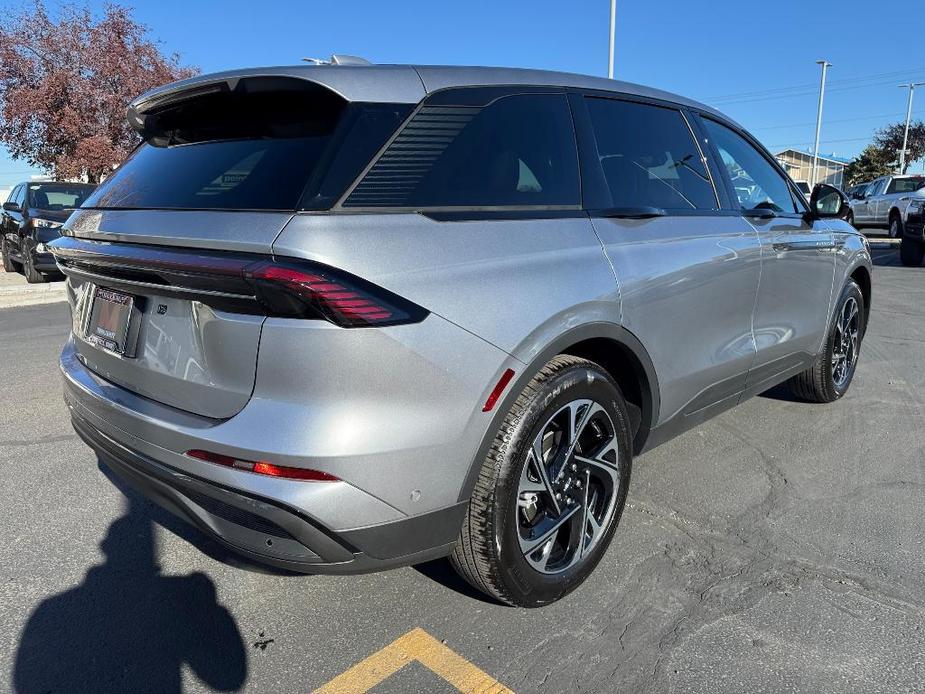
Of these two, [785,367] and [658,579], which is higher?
[785,367]

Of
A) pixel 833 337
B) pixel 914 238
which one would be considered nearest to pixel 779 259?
pixel 833 337

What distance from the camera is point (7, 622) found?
95.4 inches

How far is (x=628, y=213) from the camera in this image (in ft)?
Answer: 8.95

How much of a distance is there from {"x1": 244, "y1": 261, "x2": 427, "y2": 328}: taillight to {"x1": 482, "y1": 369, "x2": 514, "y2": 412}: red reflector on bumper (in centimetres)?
45

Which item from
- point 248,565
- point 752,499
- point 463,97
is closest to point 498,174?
point 463,97

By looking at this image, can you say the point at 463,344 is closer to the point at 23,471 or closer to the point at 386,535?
the point at 386,535

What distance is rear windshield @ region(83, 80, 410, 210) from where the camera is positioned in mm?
1993

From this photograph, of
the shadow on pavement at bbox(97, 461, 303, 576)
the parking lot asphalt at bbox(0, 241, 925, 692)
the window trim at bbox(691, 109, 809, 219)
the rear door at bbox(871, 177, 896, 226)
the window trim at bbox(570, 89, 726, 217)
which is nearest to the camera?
the parking lot asphalt at bbox(0, 241, 925, 692)

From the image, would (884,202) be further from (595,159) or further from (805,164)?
(805,164)

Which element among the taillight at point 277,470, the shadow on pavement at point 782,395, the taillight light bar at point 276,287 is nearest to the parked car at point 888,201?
the shadow on pavement at point 782,395

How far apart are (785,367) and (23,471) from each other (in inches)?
168

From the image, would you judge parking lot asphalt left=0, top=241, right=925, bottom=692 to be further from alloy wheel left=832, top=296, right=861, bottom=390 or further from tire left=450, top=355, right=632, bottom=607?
alloy wheel left=832, top=296, right=861, bottom=390

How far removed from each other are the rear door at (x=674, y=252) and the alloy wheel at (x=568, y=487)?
1.39 feet

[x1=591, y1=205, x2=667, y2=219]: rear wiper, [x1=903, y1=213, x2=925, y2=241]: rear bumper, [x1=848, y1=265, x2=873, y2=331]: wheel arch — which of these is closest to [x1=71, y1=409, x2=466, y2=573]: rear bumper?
[x1=591, y1=205, x2=667, y2=219]: rear wiper
